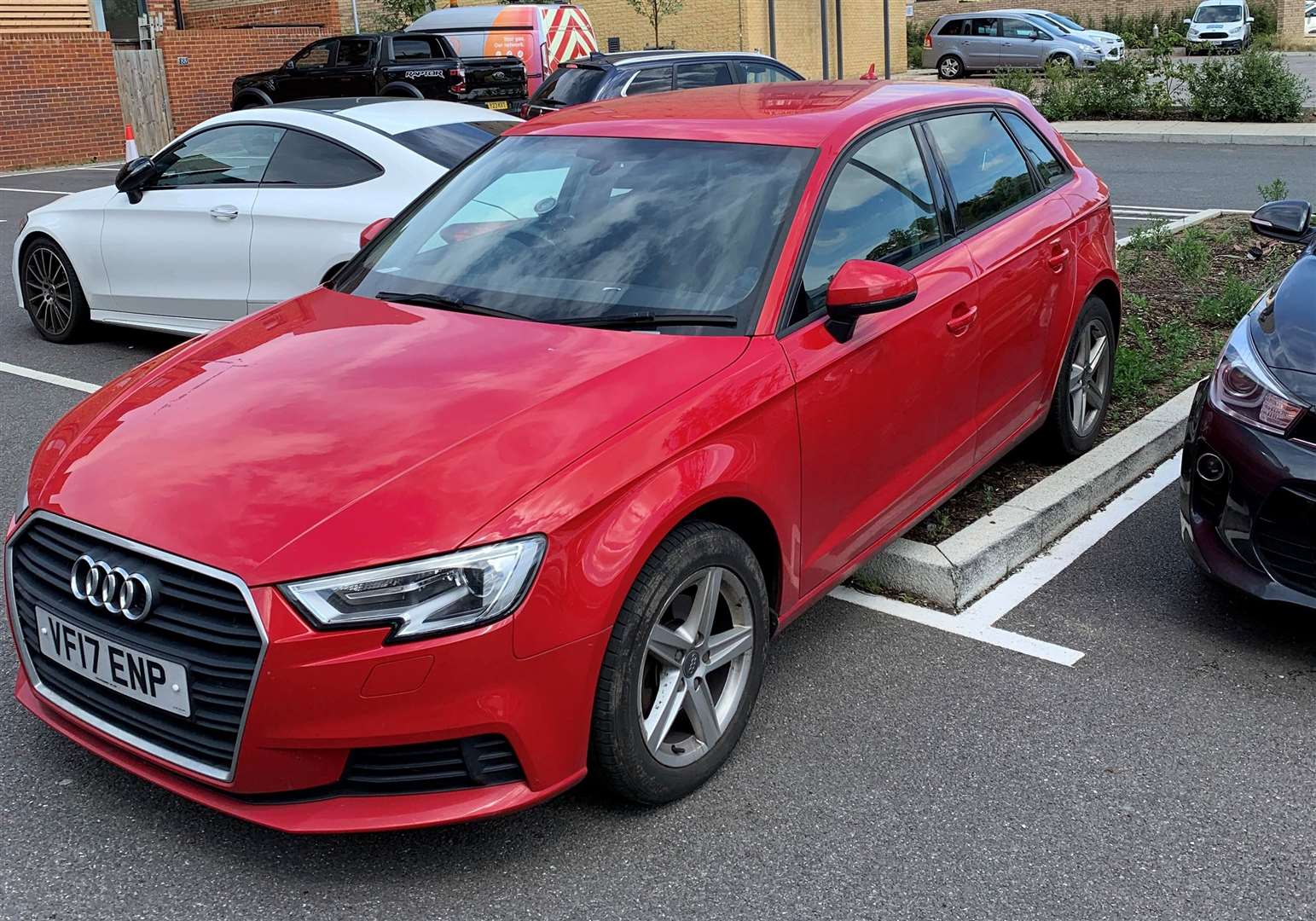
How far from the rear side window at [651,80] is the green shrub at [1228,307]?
6546 millimetres

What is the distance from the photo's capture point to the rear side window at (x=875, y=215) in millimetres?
3830

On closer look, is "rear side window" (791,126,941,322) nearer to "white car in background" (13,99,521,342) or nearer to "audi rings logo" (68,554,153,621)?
"audi rings logo" (68,554,153,621)

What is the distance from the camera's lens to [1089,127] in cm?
2128

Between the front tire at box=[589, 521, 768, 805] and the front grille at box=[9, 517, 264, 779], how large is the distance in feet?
2.60

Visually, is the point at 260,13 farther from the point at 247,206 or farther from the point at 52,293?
the point at 247,206

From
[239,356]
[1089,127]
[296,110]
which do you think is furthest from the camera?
[1089,127]

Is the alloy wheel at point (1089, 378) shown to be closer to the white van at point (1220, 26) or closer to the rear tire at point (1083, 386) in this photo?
the rear tire at point (1083, 386)

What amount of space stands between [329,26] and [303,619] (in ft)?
98.8

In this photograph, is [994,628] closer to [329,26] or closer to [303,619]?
[303,619]

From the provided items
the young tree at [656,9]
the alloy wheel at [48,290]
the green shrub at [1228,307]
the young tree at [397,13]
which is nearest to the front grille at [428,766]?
the green shrub at [1228,307]

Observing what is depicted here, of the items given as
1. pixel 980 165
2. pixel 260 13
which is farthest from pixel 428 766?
pixel 260 13

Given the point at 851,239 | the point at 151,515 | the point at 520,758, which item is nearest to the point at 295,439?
the point at 151,515

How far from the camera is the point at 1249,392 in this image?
13.1 feet

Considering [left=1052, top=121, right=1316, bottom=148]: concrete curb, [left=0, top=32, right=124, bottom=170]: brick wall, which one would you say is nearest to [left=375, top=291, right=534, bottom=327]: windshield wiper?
[left=1052, top=121, right=1316, bottom=148]: concrete curb
